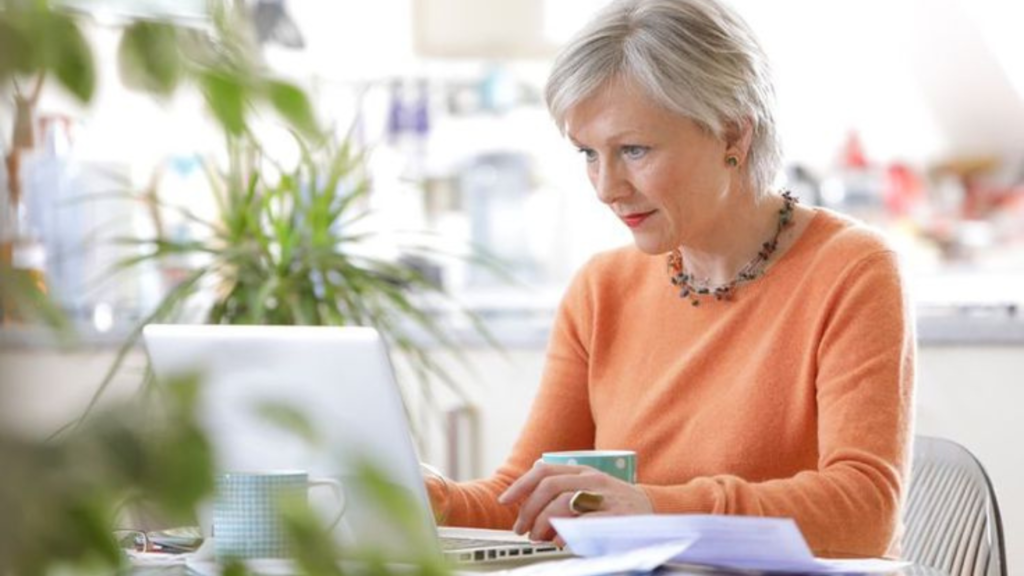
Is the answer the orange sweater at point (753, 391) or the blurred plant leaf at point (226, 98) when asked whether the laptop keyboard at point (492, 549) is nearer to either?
the orange sweater at point (753, 391)

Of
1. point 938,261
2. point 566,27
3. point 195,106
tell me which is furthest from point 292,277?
point 938,261

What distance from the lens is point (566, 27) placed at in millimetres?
4141

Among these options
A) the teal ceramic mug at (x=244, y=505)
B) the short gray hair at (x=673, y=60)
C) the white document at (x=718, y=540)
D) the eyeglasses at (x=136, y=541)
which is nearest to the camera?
the white document at (x=718, y=540)

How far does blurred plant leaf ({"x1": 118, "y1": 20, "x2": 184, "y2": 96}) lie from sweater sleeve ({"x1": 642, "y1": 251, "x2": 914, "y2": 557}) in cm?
114

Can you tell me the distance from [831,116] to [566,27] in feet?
6.23

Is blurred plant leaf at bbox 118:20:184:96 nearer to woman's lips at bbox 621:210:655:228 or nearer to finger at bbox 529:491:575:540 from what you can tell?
finger at bbox 529:491:575:540

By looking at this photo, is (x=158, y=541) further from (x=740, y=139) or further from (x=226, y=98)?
(x=226, y=98)

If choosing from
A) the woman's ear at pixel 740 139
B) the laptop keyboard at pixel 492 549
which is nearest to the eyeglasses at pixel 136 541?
the laptop keyboard at pixel 492 549

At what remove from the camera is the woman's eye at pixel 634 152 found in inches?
73.3

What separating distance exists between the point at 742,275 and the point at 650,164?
177 mm

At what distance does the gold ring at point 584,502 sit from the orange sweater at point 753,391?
3.2 inches

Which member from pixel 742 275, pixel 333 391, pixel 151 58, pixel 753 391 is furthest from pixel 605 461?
pixel 151 58

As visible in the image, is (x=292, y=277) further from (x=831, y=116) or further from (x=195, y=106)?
(x=831, y=116)

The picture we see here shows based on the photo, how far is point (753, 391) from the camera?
1840 mm
